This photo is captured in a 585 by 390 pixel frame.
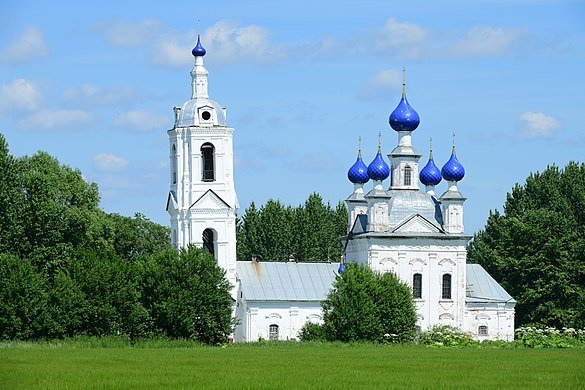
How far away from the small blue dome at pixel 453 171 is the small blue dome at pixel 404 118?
8.24ft

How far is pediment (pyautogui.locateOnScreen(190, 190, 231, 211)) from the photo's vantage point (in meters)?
74.7

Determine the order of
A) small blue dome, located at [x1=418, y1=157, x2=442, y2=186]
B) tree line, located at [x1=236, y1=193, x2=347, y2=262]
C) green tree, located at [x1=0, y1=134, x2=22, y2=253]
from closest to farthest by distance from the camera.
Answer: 1. green tree, located at [x1=0, y1=134, x2=22, y2=253]
2. small blue dome, located at [x1=418, y1=157, x2=442, y2=186]
3. tree line, located at [x1=236, y1=193, x2=347, y2=262]

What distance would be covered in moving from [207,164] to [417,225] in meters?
10.5

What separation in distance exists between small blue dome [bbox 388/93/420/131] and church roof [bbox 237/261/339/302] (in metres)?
7.50

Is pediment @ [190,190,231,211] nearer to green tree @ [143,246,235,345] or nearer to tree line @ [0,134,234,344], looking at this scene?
tree line @ [0,134,234,344]

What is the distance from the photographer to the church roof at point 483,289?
7919 centimetres

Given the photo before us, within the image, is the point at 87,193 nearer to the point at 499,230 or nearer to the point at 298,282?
the point at 298,282

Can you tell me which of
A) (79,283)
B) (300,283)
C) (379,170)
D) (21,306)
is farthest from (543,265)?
(21,306)

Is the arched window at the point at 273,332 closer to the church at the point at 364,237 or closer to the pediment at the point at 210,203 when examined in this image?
the church at the point at 364,237

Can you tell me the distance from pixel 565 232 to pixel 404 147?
10.1 m

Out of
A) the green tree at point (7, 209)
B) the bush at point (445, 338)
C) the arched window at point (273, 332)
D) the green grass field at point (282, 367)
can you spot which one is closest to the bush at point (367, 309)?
the bush at point (445, 338)

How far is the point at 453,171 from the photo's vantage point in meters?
79.2

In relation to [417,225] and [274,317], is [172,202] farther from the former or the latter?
[417,225]

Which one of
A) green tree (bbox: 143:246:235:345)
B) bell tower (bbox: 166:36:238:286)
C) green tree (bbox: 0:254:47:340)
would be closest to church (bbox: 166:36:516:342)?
bell tower (bbox: 166:36:238:286)
